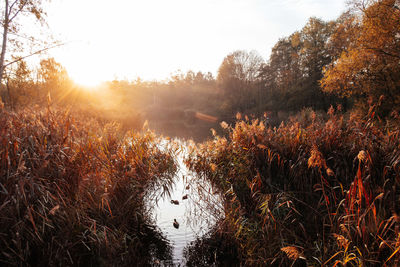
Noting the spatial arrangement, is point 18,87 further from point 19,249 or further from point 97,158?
point 19,249

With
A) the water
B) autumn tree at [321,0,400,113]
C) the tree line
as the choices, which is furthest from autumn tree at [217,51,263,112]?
the water

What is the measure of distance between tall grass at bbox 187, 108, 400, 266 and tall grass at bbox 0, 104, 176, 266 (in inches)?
64.0

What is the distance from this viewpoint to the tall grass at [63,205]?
2.53 meters

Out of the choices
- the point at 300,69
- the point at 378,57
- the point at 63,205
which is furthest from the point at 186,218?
the point at 300,69

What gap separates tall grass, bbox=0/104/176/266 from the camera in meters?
2.53

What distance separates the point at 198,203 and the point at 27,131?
3422 mm

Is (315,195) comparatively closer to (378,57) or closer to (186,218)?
(186,218)

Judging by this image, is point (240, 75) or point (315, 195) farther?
point (240, 75)

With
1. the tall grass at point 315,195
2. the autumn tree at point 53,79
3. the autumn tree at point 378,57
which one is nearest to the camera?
the tall grass at point 315,195

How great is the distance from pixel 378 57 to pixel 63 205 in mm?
19462

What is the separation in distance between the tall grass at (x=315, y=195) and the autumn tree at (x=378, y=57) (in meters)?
14.1

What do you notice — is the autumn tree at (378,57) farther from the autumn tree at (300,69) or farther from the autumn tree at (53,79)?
the autumn tree at (53,79)

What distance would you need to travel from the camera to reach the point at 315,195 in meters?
3.41

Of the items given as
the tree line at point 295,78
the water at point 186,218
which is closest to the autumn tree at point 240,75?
the tree line at point 295,78
